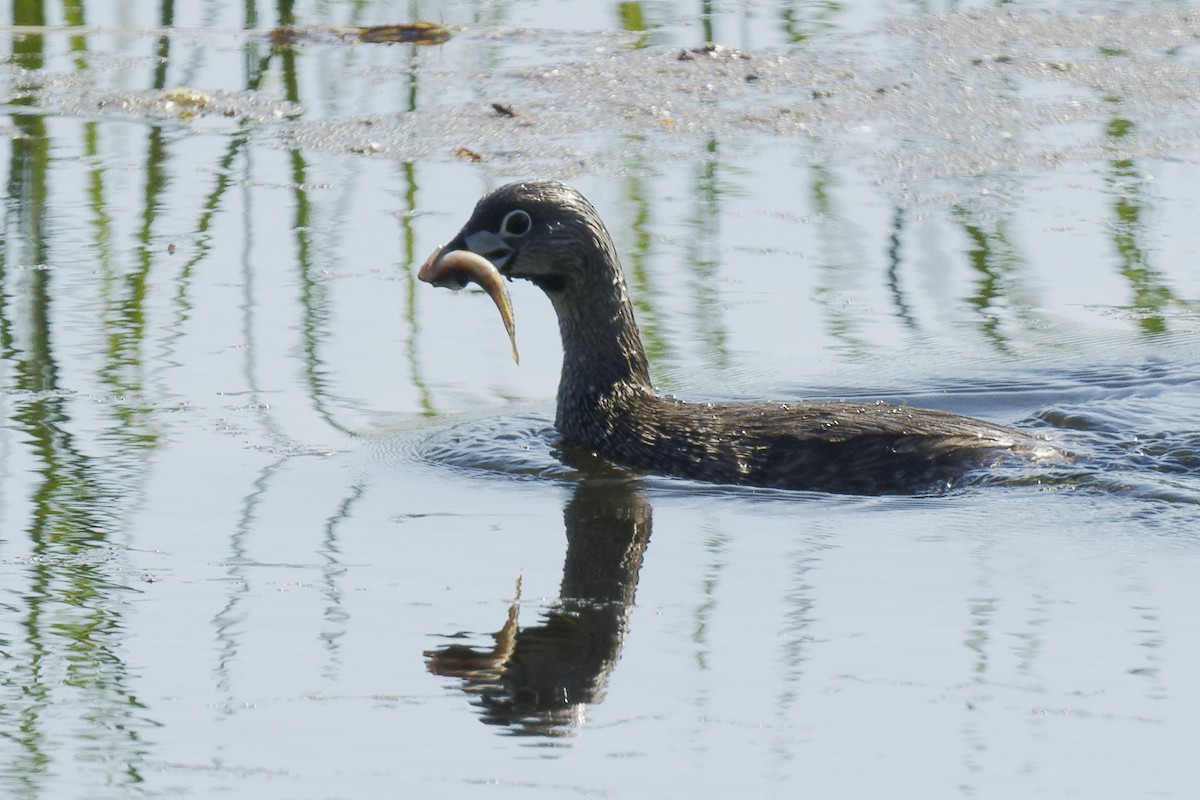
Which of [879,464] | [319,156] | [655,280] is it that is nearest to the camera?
[879,464]

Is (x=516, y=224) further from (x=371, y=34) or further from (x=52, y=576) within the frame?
(x=371, y=34)

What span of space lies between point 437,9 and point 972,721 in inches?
371

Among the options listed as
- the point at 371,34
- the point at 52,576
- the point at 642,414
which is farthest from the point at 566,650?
the point at 371,34

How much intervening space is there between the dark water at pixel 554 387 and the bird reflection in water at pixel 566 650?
2 centimetres

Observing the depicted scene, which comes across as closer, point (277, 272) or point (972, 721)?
Answer: point (972, 721)

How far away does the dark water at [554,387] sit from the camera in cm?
430

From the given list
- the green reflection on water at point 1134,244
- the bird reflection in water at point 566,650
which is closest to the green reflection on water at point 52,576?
the bird reflection in water at point 566,650

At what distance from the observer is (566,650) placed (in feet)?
15.8

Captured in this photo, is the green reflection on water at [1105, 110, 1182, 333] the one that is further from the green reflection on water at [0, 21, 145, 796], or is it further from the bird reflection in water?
the green reflection on water at [0, 21, 145, 796]

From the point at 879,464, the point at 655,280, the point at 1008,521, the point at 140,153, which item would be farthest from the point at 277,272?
the point at 1008,521

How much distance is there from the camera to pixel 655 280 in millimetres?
8336

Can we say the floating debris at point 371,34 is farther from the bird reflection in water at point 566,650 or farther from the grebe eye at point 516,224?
the bird reflection in water at point 566,650

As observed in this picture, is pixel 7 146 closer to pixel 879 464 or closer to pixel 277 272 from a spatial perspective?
pixel 277 272

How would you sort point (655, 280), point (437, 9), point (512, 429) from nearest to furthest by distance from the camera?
point (512, 429) < point (655, 280) < point (437, 9)
